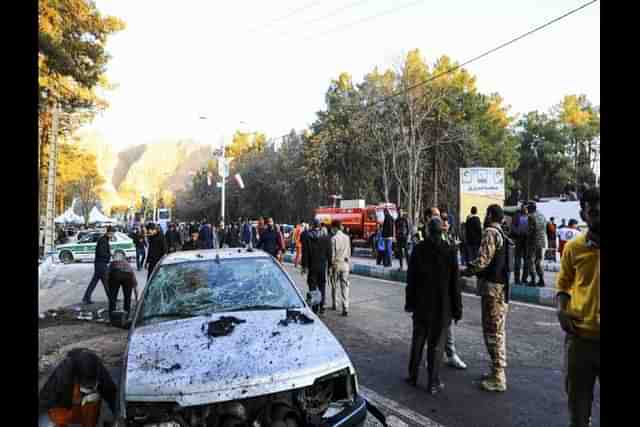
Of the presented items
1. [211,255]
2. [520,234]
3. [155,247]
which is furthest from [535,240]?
[155,247]

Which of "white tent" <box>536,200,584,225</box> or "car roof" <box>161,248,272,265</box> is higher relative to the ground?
"white tent" <box>536,200,584,225</box>

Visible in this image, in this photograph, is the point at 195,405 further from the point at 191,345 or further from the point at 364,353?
the point at 364,353

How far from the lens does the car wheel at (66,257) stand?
74.6 feet

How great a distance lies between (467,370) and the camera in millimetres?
5527

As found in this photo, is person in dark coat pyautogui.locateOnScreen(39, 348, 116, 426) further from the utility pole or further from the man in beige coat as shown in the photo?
the utility pole

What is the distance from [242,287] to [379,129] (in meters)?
30.0

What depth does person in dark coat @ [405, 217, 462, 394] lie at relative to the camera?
484 centimetres

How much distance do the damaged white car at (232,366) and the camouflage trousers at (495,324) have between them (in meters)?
1.98

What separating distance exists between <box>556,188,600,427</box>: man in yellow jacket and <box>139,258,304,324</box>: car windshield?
2243mm

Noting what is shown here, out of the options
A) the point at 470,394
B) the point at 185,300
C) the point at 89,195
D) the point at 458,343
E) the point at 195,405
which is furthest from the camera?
the point at 89,195

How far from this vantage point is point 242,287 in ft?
14.5

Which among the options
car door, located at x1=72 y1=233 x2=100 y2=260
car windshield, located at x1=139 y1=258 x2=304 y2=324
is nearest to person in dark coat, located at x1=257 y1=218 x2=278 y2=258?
car windshield, located at x1=139 y1=258 x2=304 y2=324
